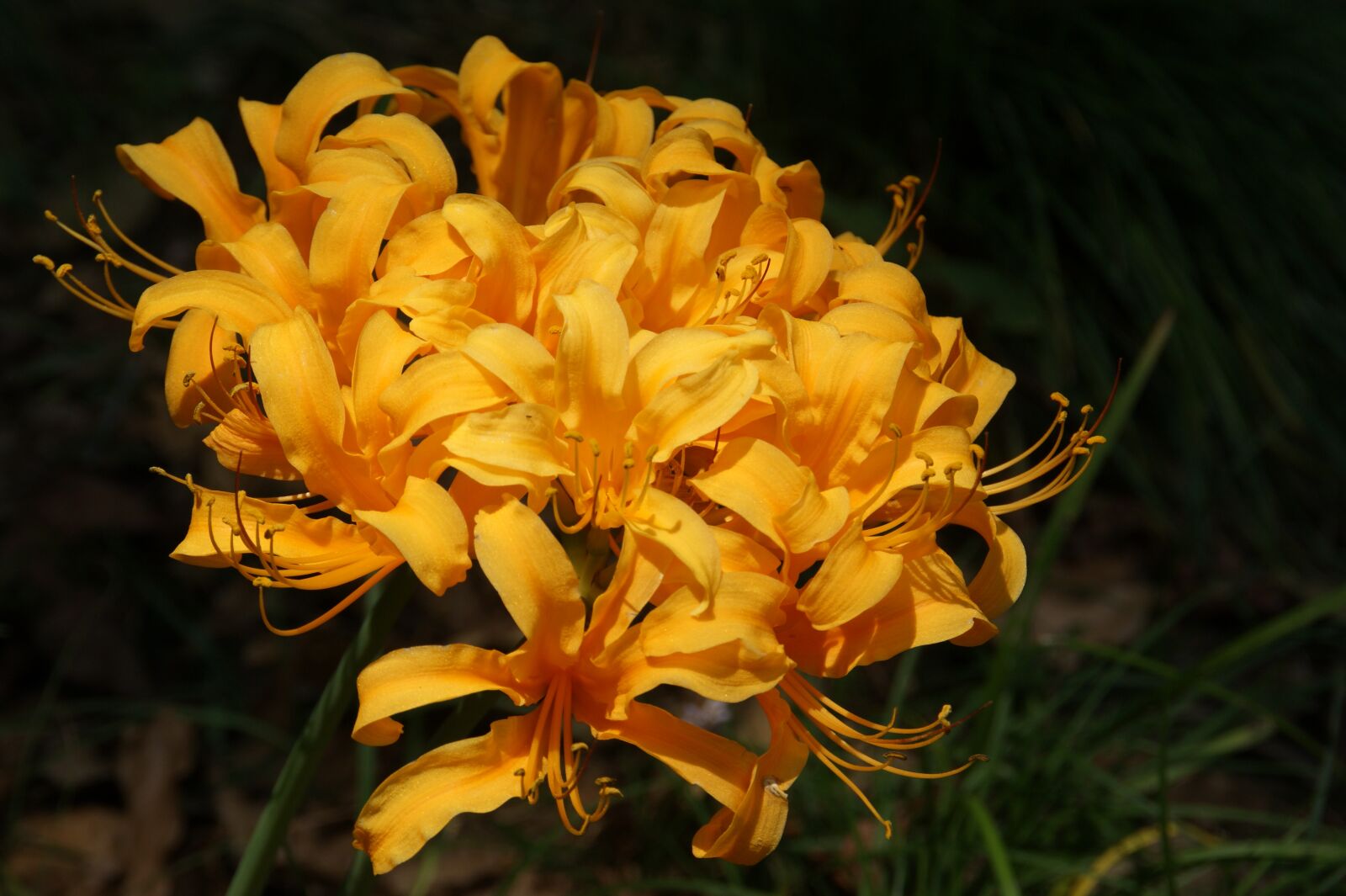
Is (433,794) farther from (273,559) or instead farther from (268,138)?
(268,138)

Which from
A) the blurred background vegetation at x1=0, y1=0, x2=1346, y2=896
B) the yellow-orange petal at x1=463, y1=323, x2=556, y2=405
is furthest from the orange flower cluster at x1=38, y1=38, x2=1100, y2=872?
the blurred background vegetation at x1=0, y1=0, x2=1346, y2=896

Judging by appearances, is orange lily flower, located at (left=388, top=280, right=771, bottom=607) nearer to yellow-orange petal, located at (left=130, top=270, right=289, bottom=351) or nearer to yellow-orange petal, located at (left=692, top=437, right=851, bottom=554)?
yellow-orange petal, located at (left=692, top=437, right=851, bottom=554)

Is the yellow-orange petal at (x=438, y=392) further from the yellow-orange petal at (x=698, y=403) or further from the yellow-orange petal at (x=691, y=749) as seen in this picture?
the yellow-orange petal at (x=691, y=749)

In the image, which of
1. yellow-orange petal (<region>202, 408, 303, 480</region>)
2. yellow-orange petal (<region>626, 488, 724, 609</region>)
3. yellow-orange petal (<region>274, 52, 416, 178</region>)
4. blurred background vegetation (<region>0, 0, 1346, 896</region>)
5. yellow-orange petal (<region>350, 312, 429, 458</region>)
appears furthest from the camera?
blurred background vegetation (<region>0, 0, 1346, 896</region>)

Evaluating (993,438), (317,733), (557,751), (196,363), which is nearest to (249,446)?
(196,363)

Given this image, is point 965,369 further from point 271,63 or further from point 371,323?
point 271,63

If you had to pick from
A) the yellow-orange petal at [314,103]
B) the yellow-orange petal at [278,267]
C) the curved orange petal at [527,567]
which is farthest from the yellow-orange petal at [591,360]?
the yellow-orange petal at [314,103]

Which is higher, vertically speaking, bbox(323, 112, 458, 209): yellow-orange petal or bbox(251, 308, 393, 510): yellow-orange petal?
bbox(323, 112, 458, 209): yellow-orange petal
